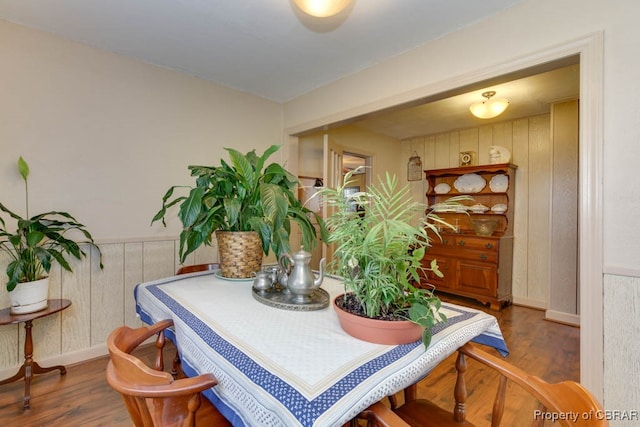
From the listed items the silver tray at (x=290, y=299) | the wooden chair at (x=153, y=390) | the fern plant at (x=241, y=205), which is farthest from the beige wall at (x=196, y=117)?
the wooden chair at (x=153, y=390)

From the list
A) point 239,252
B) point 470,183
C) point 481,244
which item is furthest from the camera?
point 470,183

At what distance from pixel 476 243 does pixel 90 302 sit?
412 centimetres

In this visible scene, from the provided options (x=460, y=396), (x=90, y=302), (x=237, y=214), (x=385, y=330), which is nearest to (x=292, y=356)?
(x=385, y=330)

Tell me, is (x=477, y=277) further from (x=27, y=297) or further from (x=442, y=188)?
(x=27, y=297)

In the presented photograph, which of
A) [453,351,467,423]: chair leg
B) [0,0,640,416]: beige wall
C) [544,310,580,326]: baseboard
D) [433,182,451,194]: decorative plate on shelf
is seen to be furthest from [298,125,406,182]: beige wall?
[544,310,580,326]: baseboard

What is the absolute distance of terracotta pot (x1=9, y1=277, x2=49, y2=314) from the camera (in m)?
1.84

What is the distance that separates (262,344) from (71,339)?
2.24m

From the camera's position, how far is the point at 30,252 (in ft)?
6.15

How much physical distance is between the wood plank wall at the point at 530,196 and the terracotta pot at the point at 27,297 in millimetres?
4838

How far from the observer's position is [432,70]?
212 cm

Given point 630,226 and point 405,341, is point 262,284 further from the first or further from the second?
point 630,226

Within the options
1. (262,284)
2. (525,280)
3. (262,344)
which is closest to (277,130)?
(262,284)

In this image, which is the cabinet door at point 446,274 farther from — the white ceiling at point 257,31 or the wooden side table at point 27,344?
the wooden side table at point 27,344

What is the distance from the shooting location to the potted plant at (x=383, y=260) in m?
0.91
